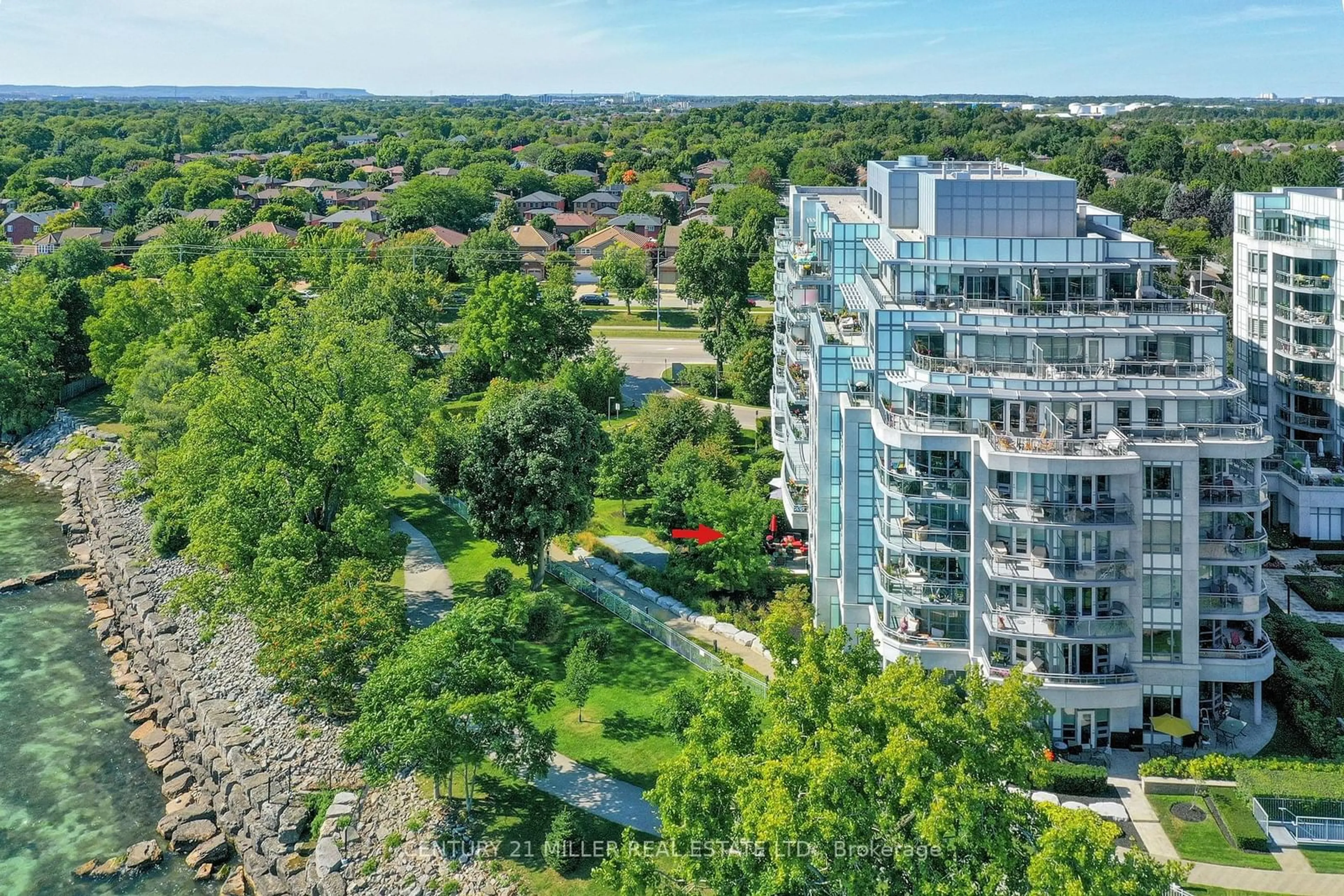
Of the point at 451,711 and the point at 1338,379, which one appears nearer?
the point at 451,711

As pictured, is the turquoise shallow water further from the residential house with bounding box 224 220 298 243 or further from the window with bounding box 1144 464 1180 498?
the residential house with bounding box 224 220 298 243

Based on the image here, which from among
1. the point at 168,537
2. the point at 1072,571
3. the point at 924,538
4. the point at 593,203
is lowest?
the point at 168,537

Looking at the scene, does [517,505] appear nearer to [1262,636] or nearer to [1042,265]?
[1042,265]

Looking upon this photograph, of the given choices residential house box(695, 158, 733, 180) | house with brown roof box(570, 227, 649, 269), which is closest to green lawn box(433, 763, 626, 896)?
→ house with brown roof box(570, 227, 649, 269)

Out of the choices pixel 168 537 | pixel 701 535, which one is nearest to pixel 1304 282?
pixel 701 535

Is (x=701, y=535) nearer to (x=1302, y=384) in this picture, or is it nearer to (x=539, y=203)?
(x=1302, y=384)

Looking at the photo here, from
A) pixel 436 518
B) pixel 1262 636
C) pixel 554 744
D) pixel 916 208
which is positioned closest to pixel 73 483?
pixel 436 518
